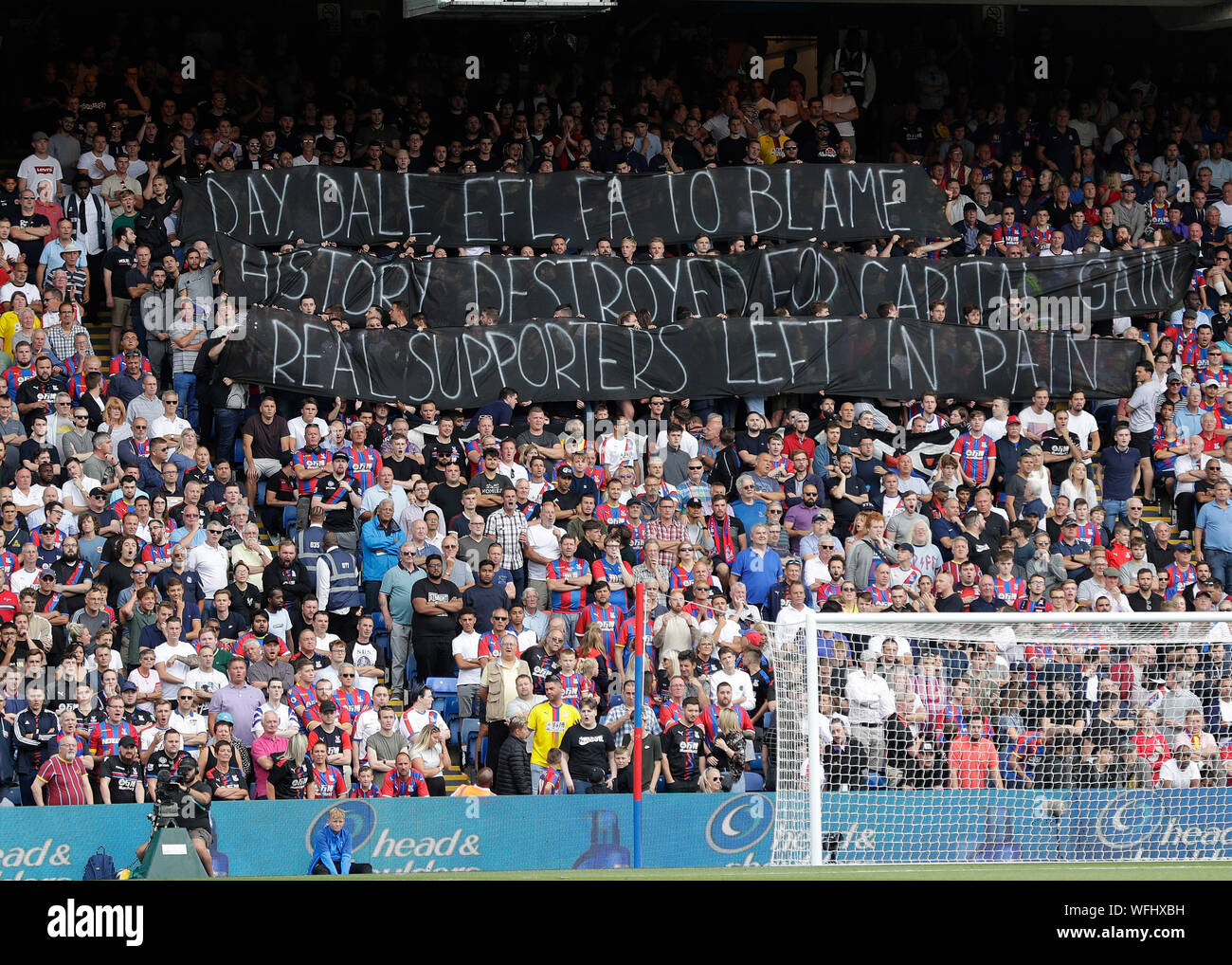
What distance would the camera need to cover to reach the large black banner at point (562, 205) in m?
16.8

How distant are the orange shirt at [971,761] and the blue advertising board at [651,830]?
0.36 feet

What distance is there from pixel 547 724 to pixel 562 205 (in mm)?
7084

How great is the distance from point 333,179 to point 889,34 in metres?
8.57

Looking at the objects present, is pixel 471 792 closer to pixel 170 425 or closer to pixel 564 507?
pixel 564 507

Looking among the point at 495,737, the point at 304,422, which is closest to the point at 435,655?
the point at 495,737

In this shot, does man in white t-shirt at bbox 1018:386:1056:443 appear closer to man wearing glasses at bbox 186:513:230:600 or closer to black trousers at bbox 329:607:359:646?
black trousers at bbox 329:607:359:646

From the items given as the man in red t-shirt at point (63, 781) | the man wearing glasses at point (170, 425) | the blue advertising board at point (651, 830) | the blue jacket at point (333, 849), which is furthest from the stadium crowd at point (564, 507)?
the blue jacket at point (333, 849)

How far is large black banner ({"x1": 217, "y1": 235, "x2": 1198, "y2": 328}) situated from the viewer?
1655 centimetres

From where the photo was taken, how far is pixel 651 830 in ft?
38.5

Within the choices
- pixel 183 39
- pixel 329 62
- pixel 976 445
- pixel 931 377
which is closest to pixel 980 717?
pixel 976 445

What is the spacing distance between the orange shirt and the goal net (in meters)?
0.01

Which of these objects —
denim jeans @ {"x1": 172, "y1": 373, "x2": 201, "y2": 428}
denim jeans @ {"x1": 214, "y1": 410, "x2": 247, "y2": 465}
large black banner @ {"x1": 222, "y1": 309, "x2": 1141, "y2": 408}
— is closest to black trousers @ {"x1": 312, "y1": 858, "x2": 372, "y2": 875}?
denim jeans @ {"x1": 214, "y1": 410, "x2": 247, "y2": 465}
